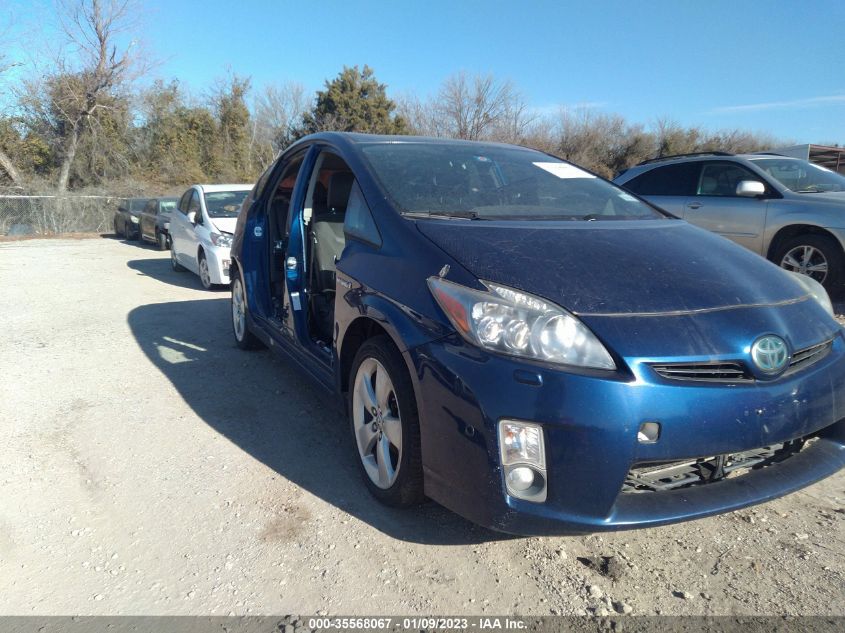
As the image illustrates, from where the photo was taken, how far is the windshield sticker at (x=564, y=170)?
3.64 metres

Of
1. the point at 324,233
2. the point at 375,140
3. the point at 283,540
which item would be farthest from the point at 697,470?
the point at 324,233

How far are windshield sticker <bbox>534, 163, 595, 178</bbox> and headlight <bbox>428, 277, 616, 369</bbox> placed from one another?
1.68m

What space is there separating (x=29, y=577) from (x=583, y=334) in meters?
2.36

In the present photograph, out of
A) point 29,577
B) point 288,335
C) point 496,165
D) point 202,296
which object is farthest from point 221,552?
point 202,296

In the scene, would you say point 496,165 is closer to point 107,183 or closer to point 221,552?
point 221,552

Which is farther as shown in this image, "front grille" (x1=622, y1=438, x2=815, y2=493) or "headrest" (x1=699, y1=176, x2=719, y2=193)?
"headrest" (x1=699, y1=176, x2=719, y2=193)

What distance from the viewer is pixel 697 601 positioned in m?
2.21

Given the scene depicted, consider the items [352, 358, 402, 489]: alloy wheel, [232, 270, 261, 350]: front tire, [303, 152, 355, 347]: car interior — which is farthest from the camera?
[232, 270, 261, 350]: front tire

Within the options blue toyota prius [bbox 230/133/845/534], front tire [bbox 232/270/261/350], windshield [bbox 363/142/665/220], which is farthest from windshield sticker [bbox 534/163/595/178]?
front tire [bbox 232/270/261/350]

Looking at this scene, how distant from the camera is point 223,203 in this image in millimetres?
9734

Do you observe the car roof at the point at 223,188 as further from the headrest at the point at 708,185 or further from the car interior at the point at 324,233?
the headrest at the point at 708,185

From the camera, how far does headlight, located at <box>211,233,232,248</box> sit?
8.70 meters

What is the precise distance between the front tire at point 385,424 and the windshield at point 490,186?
2.42ft

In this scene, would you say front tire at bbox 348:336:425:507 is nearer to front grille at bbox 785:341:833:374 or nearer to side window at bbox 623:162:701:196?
front grille at bbox 785:341:833:374
